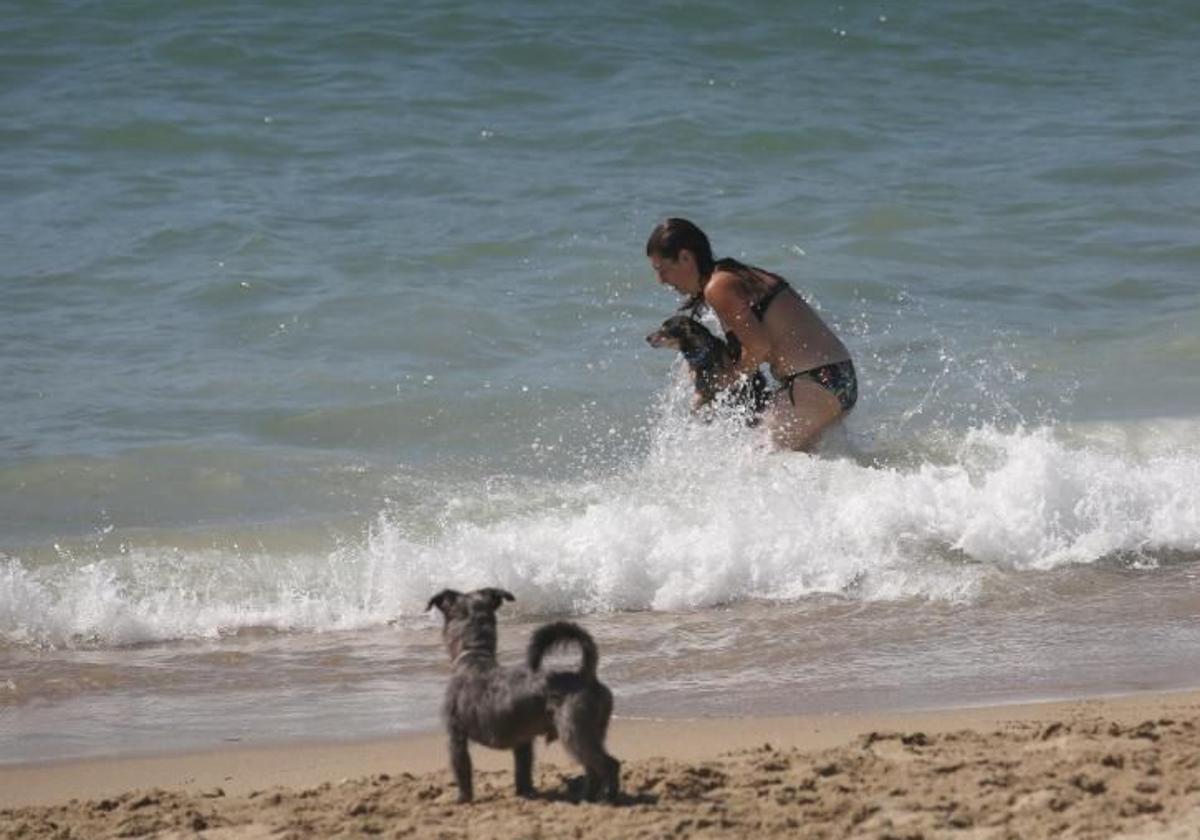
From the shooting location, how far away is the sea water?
749cm

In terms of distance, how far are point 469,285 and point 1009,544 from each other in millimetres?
5566

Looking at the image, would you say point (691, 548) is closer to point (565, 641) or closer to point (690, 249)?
point (690, 249)

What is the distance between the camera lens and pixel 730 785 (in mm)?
5160

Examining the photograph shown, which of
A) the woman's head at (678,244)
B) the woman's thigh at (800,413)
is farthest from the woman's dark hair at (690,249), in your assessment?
the woman's thigh at (800,413)

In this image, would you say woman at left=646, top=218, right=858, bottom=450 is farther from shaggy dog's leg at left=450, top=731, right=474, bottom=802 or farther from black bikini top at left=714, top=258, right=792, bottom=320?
shaggy dog's leg at left=450, top=731, right=474, bottom=802

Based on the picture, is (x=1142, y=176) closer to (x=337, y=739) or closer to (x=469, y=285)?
(x=469, y=285)

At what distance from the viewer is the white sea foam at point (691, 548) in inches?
317

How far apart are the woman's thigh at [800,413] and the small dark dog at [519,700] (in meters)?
3.92

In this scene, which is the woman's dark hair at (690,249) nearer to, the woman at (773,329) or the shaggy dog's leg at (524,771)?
the woman at (773,329)

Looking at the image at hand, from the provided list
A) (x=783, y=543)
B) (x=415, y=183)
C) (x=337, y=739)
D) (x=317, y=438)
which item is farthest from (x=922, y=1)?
(x=337, y=739)

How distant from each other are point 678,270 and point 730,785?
365 centimetres

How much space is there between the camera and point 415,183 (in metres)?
15.3

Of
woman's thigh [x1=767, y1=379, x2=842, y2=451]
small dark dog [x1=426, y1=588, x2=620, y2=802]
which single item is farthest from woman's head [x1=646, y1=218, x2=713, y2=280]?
small dark dog [x1=426, y1=588, x2=620, y2=802]

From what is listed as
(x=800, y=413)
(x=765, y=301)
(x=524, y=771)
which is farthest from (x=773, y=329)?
(x=524, y=771)
